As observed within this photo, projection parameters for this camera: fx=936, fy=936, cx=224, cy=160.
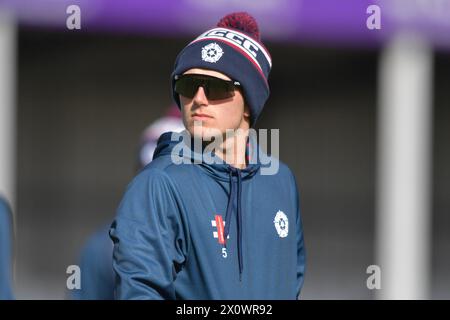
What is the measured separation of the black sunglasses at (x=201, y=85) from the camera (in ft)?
7.80

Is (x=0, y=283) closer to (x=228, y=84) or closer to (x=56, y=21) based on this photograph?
(x=228, y=84)

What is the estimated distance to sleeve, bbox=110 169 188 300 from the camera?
219 cm

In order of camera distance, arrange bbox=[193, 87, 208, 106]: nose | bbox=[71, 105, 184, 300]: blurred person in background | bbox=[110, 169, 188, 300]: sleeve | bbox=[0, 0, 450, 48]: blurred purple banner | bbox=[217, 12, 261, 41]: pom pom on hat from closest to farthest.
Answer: bbox=[110, 169, 188, 300]: sleeve → bbox=[193, 87, 208, 106]: nose → bbox=[217, 12, 261, 41]: pom pom on hat → bbox=[71, 105, 184, 300]: blurred person in background → bbox=[0, 0, 450, 48]: blurred purple banner

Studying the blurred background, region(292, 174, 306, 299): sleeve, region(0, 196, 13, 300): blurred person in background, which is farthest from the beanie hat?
the blurred background

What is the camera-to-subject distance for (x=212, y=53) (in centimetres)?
242

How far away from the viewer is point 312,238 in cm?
1269

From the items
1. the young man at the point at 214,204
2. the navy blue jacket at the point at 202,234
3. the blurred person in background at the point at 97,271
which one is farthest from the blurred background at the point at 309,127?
the navy blue jacket at the point at 202,234

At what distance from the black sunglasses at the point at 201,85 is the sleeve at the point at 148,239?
0.80 ft

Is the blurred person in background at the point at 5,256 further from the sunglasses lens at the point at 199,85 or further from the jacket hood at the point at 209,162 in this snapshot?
the sunglasses lens at the point at 199,85

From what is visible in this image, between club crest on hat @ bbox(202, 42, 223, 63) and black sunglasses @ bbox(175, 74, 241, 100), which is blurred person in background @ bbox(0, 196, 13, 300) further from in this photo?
club crest on hat @ bbox(202, 42, 223, 63)

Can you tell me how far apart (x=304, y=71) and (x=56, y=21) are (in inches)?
234

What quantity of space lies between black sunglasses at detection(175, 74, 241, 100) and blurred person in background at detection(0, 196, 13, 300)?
0.70 metres

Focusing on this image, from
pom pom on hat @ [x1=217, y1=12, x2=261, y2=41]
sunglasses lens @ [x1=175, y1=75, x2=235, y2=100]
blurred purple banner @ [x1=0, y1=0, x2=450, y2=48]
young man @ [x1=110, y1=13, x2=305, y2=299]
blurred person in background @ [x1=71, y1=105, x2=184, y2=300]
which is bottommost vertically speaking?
blurred person in background @ [x1=71, y1=105, x2=184, y2=300]
